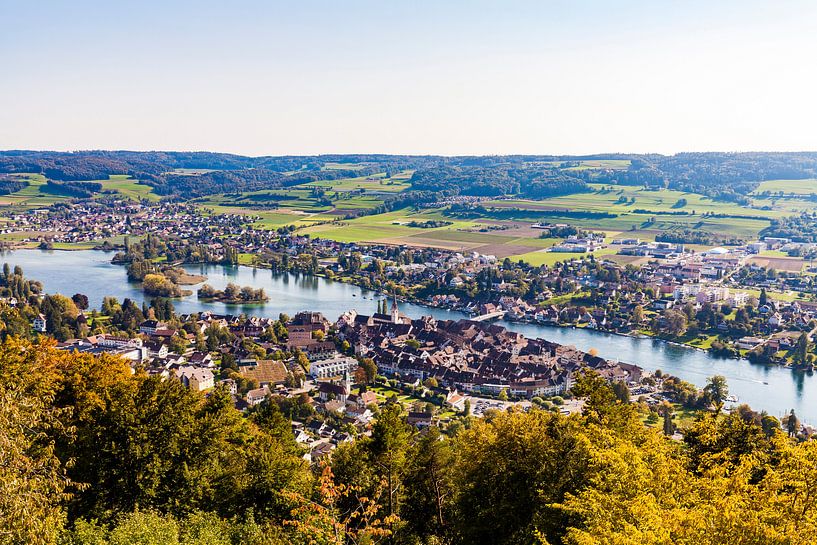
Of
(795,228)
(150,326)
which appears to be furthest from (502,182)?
(150,326)

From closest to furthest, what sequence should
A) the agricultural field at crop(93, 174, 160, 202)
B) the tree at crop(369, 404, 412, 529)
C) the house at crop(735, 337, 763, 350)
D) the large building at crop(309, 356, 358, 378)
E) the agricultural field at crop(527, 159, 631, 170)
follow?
the tree at crop(369, 404, 412, 529)
the large building at crop(309, 356, 358, 378)
the house at crop(735, 337, 763, 350)
the agricultural field at crop(93, 174, 160, 202)
the agricultural field at crop(527, 159, 631, 170)

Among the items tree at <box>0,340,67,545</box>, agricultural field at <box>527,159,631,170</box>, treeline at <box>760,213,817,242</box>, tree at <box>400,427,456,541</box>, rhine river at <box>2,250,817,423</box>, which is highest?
agricultural field at <box>527,159,631,170</box>

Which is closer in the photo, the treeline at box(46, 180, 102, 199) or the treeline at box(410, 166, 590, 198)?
the treeline at box(410, 166, 590, 198)

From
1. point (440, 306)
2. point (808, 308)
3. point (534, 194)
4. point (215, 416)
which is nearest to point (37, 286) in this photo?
point (440, 306)

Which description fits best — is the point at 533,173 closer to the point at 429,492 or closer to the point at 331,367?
the point at 331,367

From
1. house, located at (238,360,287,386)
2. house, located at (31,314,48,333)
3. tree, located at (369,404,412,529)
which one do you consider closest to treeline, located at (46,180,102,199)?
house, located at (31,314,48,333)

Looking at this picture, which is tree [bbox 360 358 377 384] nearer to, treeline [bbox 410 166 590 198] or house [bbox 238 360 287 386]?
house [bbox 238 360 287 386]
